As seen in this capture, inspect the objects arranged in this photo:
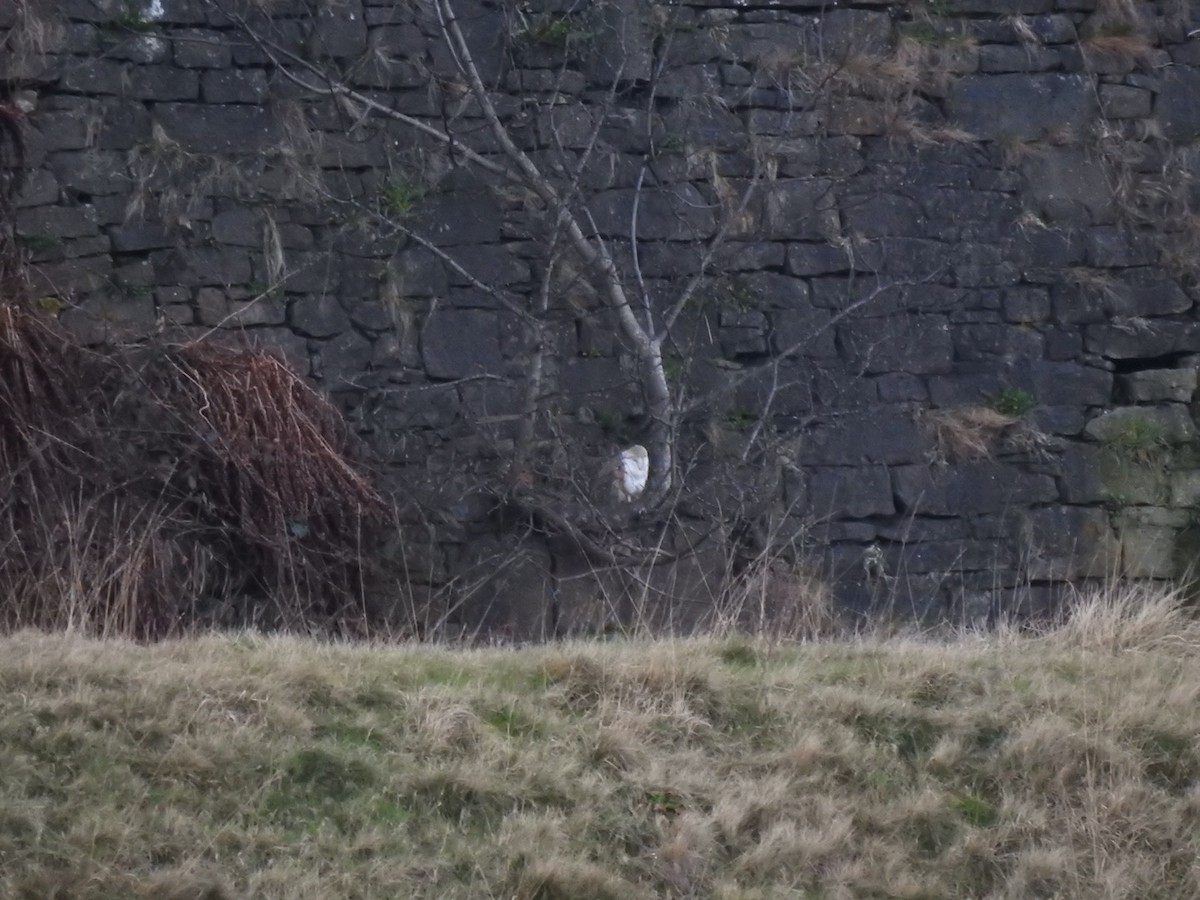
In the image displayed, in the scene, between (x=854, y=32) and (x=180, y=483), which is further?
(x=854, y=32)

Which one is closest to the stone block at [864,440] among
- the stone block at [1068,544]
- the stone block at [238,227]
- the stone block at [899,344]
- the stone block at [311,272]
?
the stone block at [899,344]

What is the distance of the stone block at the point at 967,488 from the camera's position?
28.0ft

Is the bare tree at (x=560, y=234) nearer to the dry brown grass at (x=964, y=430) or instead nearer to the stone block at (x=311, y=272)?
the stone block at (x=311, y=272)

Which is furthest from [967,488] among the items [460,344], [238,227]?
[238,227]

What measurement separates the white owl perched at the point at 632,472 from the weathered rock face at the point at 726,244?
0.16 m

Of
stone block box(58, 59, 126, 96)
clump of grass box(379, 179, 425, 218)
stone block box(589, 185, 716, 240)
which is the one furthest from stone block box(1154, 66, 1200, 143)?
stone block box(58, 59, 126, 96)

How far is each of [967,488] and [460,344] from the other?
2.85 m

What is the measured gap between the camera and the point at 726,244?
847 centimetres

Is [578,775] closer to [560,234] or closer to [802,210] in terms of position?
[560,234]

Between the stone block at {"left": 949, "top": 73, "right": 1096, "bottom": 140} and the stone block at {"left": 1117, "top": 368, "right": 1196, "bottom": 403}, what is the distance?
1.46 metres

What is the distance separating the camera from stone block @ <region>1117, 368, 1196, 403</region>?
8953 mm

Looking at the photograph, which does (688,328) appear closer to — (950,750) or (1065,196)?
(1065,196)

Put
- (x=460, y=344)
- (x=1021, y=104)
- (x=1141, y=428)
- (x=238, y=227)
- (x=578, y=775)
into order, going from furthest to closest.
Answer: (x=1021, y=104) < (x=1141, y=428) < (x=460, y=344) < (x=238, y=227) < (x=578, y=775)

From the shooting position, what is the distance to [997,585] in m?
8.55
